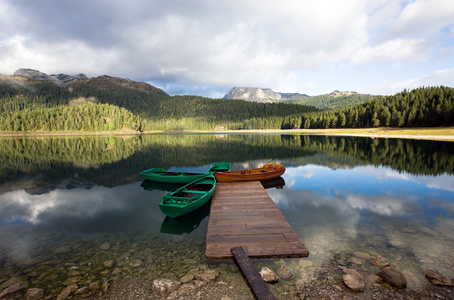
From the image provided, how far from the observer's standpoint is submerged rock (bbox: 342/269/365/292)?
771 centimetres

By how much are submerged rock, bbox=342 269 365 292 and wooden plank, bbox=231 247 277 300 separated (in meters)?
3.19

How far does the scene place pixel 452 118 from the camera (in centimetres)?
9400

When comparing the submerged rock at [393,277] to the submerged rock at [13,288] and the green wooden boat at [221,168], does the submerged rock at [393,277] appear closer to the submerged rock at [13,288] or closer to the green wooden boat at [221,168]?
the submerged rock at [13,288]

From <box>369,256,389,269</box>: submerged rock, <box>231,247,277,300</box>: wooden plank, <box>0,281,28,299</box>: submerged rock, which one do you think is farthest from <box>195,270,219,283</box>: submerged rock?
<box>369,256,389,269</box>: submerged rock

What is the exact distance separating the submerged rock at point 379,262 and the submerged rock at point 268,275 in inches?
183

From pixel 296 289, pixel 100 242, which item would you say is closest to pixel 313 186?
pixel 296 289

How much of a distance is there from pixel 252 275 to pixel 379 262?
19.7 feet

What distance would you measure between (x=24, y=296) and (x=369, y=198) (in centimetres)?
2421

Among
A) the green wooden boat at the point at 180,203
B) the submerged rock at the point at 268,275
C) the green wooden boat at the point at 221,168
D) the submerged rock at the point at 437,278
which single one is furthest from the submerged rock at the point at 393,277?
the green wooden boat at the point at 221,168

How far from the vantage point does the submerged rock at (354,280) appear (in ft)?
25.3

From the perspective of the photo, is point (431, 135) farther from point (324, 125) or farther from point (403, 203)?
point (403, 203)

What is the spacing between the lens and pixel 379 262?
9.23m

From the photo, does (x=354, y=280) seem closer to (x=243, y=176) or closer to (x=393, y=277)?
(x=393, y=277)

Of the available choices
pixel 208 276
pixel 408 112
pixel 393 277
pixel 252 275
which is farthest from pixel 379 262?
pixel 408 112
